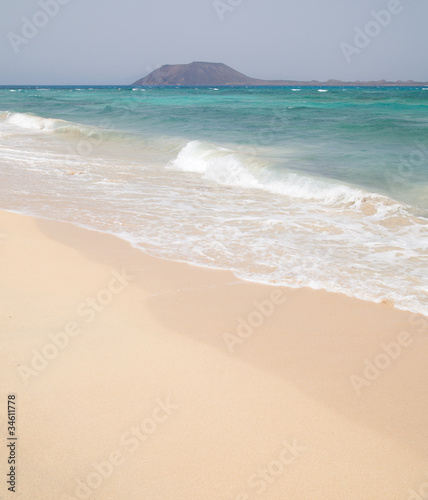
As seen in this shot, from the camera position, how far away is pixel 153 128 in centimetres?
2194

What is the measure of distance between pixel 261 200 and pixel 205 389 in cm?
637

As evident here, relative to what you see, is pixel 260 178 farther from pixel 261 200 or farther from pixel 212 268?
pixel 212 268

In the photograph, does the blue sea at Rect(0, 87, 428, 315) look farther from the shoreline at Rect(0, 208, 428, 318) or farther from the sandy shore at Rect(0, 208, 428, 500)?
the sandy shore at Rect(0, 208, 428, 500)

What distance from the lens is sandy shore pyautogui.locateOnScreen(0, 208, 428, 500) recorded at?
2.41 meters

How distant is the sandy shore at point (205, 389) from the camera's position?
241 centimetres

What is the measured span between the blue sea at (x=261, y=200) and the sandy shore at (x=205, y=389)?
877 millimetres

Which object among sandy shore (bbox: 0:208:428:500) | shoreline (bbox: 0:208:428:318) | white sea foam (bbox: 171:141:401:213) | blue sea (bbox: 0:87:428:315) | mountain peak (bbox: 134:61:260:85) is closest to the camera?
sandy shore (bbox: 0:208:428:500)

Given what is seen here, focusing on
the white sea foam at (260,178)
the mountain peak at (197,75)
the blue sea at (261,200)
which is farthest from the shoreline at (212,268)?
the mountain peak at (197,75)

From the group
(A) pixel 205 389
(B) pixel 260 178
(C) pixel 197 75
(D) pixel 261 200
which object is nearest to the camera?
(A) pixel 205 389

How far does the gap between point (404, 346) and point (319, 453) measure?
5.19ft

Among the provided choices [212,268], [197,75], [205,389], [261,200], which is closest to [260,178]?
[261,200]

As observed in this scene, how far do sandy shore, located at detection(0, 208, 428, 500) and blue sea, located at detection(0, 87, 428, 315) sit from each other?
88 centimetres

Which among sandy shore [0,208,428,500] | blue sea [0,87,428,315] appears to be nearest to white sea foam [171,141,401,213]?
blue sea [0,87,428,315]

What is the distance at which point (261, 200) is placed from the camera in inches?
357
